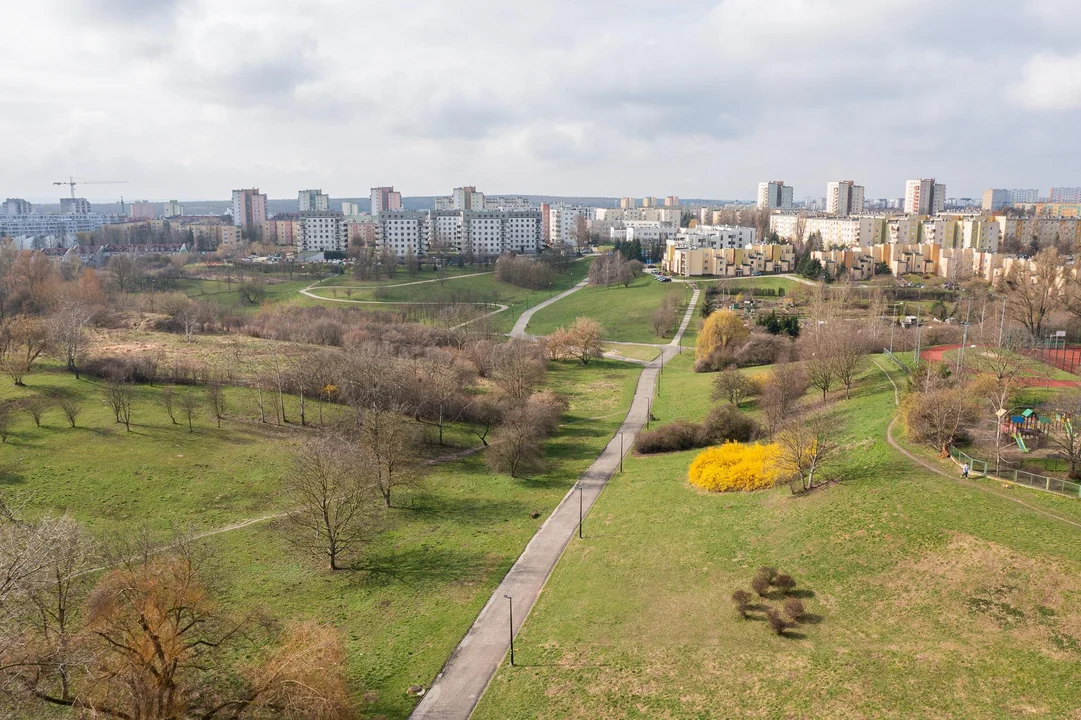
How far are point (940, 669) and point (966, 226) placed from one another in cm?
11977

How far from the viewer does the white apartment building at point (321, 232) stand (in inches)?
5581

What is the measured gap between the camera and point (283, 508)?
31281 mm

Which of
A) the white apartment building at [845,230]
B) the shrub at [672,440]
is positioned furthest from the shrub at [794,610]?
the white apartment building at [845,230]

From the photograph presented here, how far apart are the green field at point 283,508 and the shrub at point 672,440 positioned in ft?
10.2

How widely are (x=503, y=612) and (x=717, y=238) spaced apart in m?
106

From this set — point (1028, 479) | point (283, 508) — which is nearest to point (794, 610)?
point (1028, 479)

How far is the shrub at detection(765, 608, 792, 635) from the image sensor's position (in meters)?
20.4

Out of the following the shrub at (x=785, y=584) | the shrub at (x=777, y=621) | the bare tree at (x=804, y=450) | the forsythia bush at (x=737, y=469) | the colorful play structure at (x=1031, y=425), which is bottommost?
the shrub at (x=777, y=621)

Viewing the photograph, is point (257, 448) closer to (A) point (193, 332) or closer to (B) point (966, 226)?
(A) point (193, 332)

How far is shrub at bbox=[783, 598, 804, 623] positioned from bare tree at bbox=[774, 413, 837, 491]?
8.71 m

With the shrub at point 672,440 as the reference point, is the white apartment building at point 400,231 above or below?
above

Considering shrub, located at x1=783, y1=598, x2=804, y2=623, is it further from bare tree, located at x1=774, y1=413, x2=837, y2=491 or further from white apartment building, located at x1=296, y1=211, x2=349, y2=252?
white apartment building, located at x1=296, y1=211, x2=349, y2=252

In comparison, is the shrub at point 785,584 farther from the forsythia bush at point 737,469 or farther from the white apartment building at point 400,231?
the white apartment building at point 400,231

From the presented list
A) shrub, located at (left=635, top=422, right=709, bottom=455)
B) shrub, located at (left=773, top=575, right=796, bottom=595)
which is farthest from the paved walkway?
shrub, located at (left=773, top=575, right=796, bottom=595)
